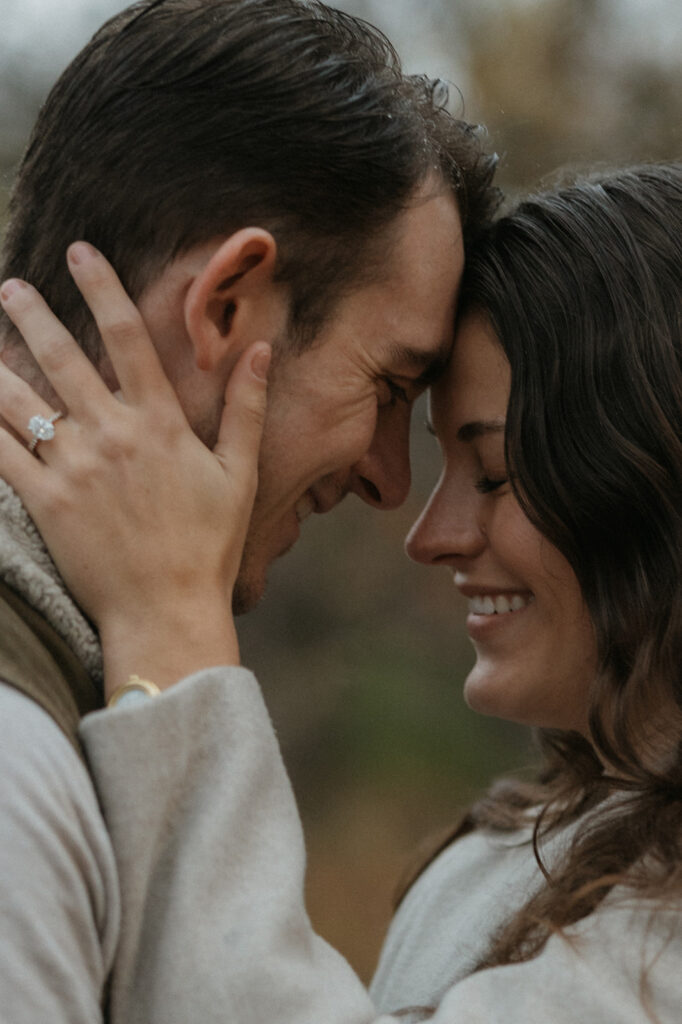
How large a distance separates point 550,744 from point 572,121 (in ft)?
13.7

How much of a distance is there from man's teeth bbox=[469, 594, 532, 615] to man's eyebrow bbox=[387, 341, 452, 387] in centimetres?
37

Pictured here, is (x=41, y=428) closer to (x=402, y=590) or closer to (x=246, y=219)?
(x=246, y=219)

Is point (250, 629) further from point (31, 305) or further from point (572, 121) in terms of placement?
point (31, 305)

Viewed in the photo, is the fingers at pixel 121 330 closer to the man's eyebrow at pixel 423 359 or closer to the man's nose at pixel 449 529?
the man's eyebrow at pixel 423 359

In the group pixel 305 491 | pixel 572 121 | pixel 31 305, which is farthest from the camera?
pixel 572 121

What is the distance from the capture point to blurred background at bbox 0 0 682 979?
5.75m

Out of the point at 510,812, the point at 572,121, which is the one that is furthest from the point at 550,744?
the point at 572,121

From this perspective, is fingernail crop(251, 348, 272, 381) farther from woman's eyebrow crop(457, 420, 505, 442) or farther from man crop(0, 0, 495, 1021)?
woman's eyebrow crop(457, 420, 505, 442)

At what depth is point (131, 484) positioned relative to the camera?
151 centimetres

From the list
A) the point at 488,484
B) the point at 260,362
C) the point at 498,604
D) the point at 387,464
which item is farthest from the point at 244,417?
the point at 498,604

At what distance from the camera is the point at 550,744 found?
246 cm

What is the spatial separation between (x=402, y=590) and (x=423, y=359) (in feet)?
14.8

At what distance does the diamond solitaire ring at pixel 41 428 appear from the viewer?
153 cm

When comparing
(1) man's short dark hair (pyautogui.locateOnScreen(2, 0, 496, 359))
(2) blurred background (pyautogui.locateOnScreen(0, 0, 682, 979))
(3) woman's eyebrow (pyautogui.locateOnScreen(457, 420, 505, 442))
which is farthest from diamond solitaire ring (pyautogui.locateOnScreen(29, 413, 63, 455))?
(2) blurred background (pyautogui.locateOnScreen(0, 0, 682, 979))
